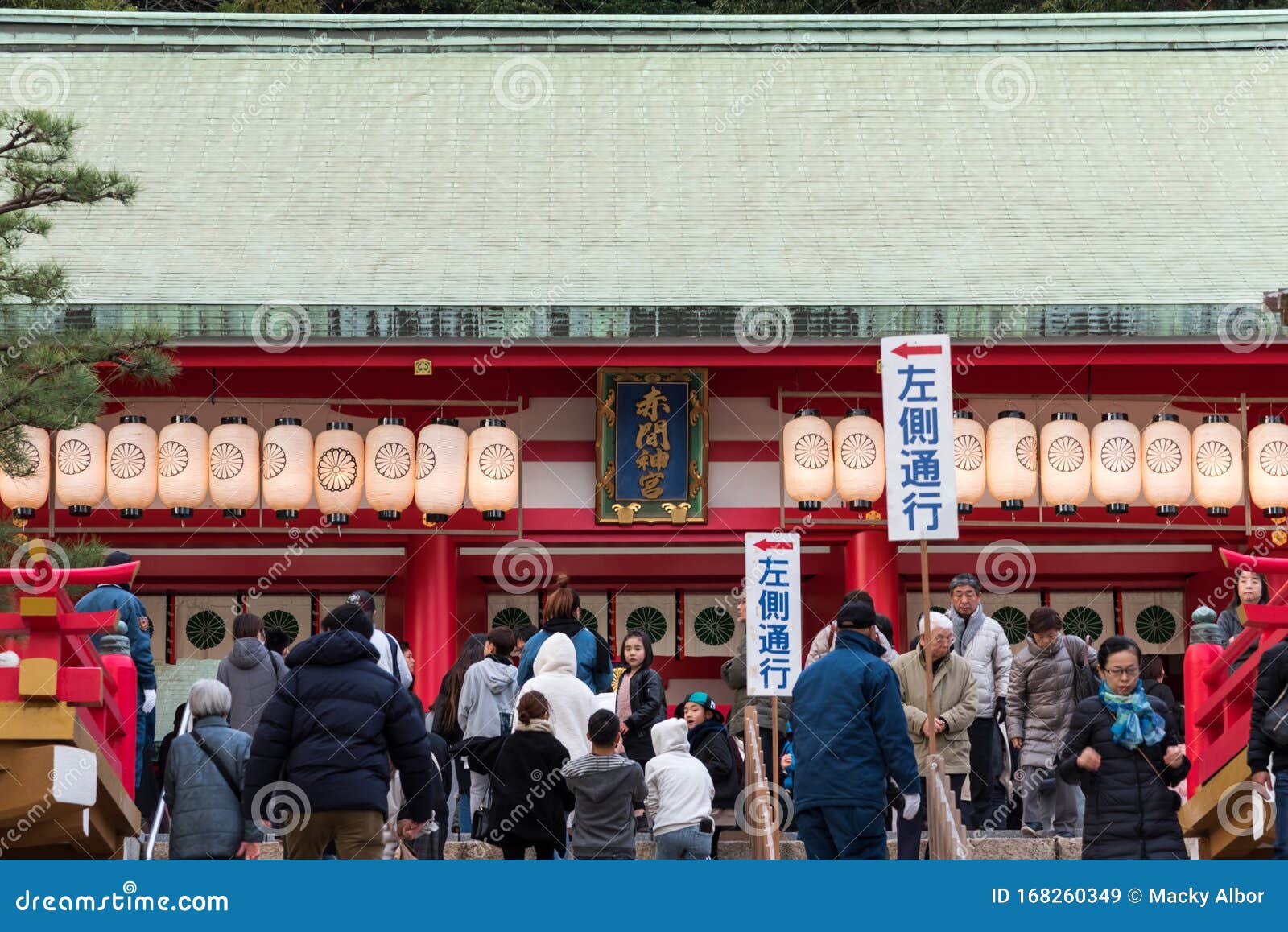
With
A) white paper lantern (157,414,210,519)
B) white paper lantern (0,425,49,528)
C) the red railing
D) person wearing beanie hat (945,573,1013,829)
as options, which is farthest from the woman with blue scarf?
white paper lantern (0,425,49,528)

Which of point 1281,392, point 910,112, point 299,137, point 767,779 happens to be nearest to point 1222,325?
point 1281,392

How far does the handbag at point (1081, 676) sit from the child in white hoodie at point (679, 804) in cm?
218

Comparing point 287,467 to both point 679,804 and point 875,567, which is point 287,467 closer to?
point 875,567

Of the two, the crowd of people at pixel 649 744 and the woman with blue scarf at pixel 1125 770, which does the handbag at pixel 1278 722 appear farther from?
the woman with blue scarf at pixel 1125 770

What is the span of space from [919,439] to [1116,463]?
4678 mm

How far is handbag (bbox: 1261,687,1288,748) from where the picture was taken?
812 centimetres

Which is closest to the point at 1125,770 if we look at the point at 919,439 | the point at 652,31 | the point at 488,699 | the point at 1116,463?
the point at 919,439

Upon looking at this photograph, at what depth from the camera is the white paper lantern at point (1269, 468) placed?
1362 centimetres

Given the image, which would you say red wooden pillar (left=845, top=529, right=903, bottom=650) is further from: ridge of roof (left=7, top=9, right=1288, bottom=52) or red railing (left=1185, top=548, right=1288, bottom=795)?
ridge of roof (left=7, top=9, right=1288, bottom=52)

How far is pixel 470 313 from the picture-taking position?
13414 mm

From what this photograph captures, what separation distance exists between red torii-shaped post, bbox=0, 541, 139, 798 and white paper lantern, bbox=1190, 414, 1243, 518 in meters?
7.79

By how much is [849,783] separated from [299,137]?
971 cm

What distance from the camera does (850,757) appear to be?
8.34 meters

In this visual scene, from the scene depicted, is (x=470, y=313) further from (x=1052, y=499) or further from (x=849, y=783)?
(x=849, y=783)
